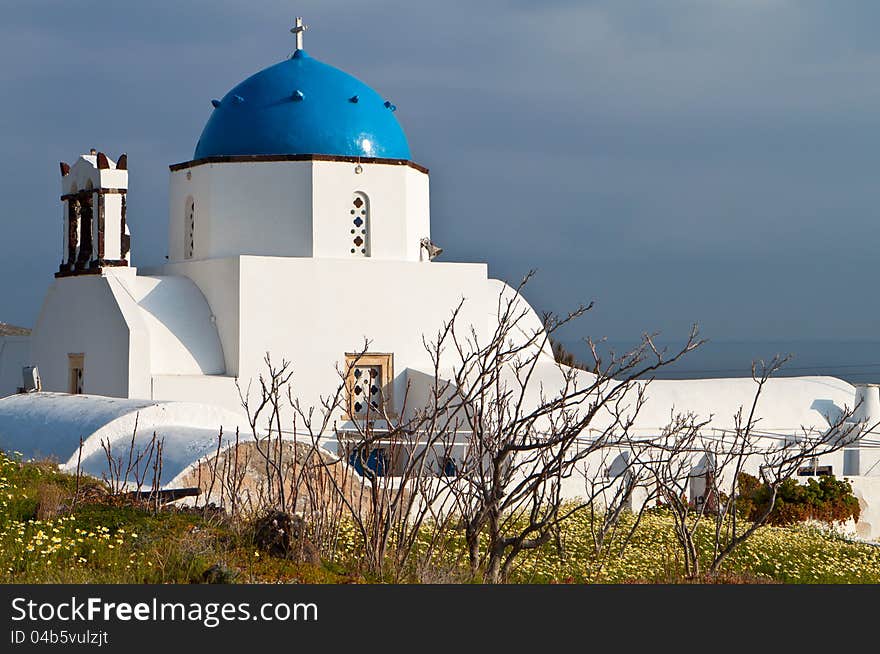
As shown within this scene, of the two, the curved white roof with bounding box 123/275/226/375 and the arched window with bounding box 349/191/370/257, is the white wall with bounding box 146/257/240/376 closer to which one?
the curved white roof with bounding box 123/275/226/375

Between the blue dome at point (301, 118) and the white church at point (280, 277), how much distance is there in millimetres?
22

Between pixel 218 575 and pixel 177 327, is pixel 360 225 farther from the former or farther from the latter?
pixel 218 575

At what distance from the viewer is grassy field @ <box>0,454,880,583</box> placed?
665 cm

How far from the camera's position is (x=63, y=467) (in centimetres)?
1139

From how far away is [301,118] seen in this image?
15.9 meters

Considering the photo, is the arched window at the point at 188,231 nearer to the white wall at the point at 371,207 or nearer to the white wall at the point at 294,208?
the white wall at the point at 294,208

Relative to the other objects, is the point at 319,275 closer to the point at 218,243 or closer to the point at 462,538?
the point at 218,243

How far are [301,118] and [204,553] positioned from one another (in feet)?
32.3

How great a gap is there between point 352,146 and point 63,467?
6.34 meters

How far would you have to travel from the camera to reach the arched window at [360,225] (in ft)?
52.1

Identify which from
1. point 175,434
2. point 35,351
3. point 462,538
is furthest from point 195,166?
point 462,538

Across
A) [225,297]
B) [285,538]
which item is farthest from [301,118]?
[285,538]

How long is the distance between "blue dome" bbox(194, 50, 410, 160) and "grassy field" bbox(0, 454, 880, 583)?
612 centimetres

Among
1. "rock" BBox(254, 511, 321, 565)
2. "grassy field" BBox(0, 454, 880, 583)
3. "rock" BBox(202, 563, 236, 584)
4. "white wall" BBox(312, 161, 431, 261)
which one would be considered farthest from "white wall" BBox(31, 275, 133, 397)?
"rock" BBox(202, 563, 236, 584)
